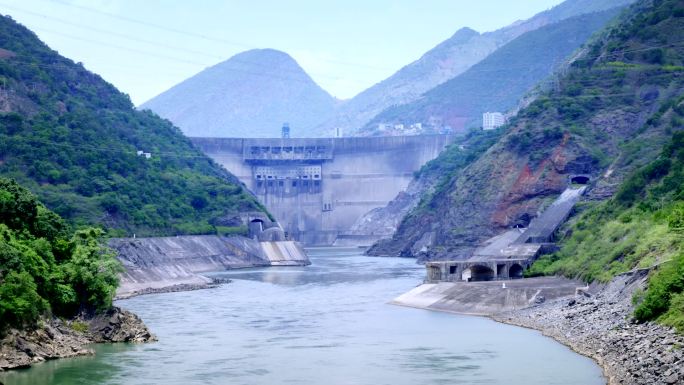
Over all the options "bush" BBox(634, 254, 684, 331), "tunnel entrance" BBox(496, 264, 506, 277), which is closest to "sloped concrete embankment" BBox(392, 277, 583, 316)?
"tunnel entrance" BBox(496, 264, 506, 277)

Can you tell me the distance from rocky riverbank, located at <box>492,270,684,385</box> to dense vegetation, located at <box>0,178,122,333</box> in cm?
2277

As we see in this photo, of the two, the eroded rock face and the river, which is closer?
the river

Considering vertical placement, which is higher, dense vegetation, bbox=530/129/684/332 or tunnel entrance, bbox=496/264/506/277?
dense vegetation, bbox=530/129/684/332

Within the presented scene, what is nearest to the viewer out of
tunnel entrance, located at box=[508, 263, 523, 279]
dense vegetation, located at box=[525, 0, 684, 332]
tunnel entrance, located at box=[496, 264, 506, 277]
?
dense vegetation, located at box=[525, 0, 684, 332]

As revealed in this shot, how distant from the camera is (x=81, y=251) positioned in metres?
62.8

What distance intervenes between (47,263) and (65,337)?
4.68 metres

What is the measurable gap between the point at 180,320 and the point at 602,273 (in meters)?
25.1

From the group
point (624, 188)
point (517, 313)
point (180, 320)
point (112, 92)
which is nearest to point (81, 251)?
point (180, 320)

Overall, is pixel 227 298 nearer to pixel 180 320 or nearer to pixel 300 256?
pixel 180 320

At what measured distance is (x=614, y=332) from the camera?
55344 mm

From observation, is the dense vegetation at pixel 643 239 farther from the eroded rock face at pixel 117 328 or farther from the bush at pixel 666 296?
the eroded rock face at pixel 117 328

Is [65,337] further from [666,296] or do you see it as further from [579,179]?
[579,179]

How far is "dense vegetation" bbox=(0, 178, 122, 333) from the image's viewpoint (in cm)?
5406

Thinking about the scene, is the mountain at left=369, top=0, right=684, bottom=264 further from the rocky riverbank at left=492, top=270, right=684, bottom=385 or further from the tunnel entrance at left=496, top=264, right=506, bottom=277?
the rocky riverbank at left=492, top=270, right=684, bottom=385
